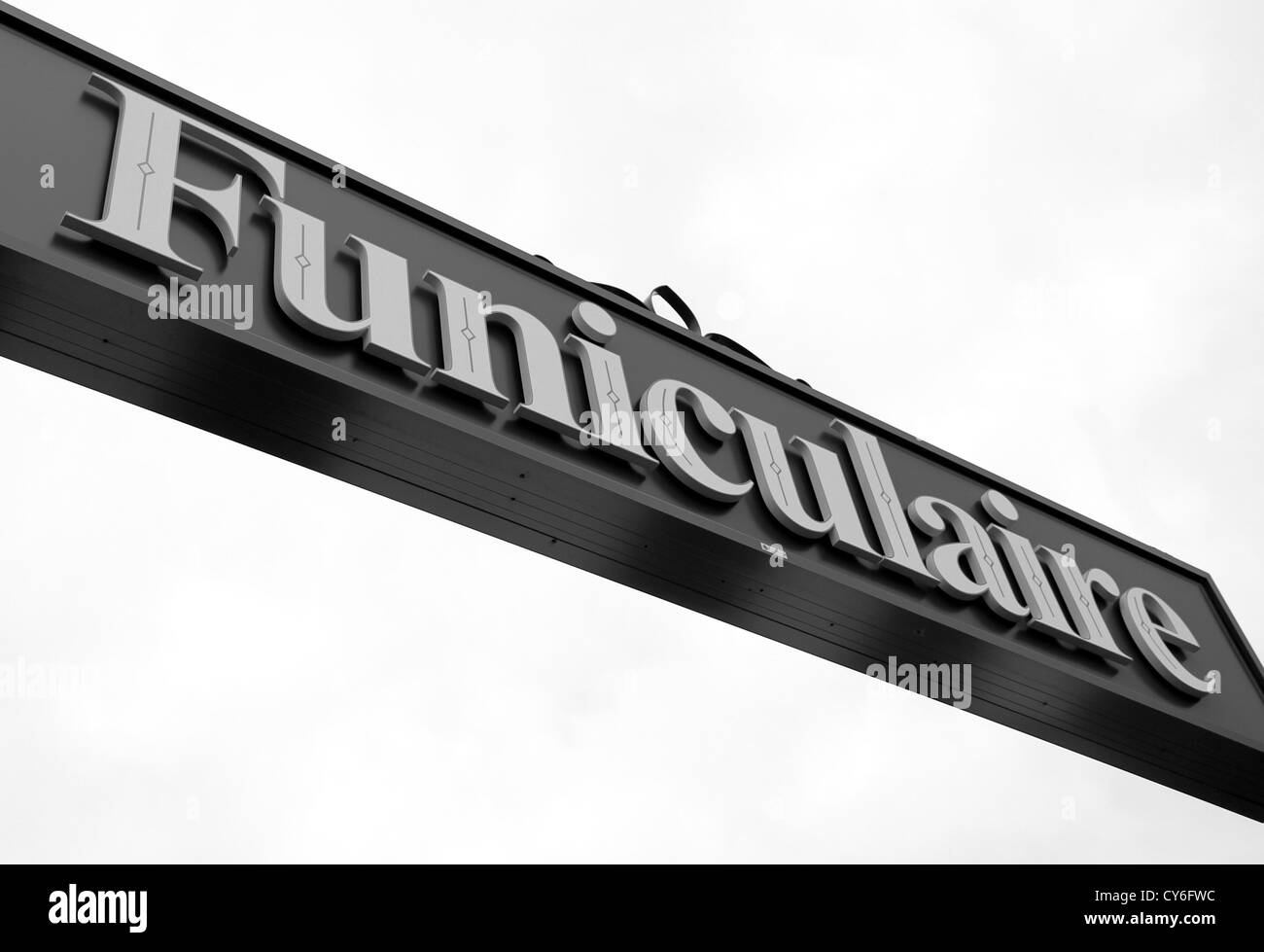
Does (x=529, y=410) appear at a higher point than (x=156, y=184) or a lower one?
lower

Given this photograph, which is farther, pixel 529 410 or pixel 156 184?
pixel 529 410

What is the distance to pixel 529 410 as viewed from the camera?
473 cm

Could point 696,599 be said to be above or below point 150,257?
below

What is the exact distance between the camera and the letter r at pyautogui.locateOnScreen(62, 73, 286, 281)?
4117 millimetres

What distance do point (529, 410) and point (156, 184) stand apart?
140 centimetres

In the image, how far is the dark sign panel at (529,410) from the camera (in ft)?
13.7

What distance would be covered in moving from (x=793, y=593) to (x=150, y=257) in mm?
2549

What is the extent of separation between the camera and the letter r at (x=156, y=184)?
412 cm

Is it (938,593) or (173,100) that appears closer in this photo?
(173,100)

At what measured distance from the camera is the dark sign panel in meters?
4.16

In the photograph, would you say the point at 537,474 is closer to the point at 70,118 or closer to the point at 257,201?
the point at 257,201
